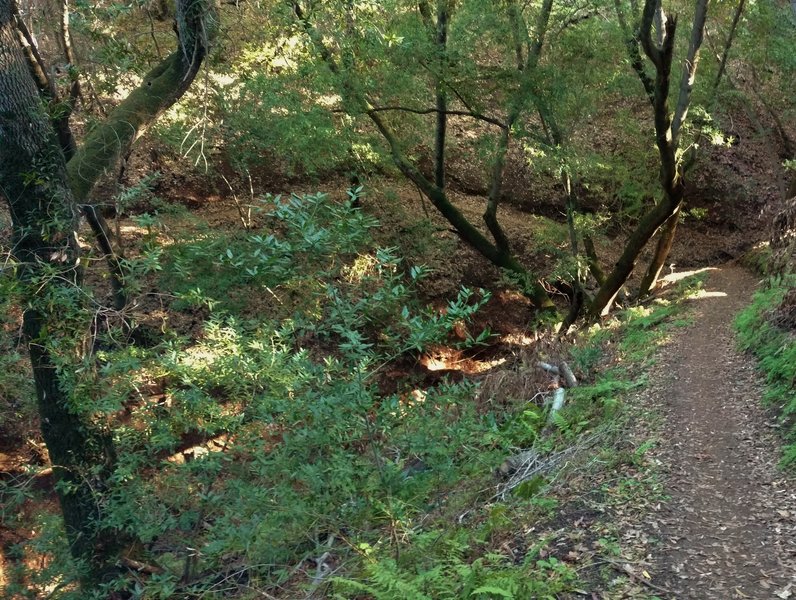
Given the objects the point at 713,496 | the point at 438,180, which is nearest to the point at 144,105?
the point at 713,496

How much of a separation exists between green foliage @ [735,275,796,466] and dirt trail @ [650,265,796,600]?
0.60 feet

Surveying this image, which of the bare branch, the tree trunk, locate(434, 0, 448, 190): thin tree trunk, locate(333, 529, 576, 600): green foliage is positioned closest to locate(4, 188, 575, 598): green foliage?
locate(333, 529, 576, 600): green foliage

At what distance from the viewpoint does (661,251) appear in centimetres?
1562

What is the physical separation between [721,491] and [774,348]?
3.27 m

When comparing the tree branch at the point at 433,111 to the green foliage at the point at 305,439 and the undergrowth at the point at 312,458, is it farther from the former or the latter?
the green foliage at the point at 305,439

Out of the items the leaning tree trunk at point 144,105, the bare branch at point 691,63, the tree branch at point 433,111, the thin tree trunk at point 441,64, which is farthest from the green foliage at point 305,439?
the bare branch at point 691,63

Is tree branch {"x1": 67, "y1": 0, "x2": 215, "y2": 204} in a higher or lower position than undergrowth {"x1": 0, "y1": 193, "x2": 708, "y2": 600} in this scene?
higher

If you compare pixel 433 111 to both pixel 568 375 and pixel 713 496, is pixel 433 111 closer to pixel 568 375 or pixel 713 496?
pixel 568 375

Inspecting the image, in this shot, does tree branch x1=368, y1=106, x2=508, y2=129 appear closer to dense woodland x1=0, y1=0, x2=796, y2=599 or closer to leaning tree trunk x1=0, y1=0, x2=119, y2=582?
dense woodland x1=0, y1=0, x2=796, y2=599

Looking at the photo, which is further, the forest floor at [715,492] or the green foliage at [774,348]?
the green foliage at [774,348]

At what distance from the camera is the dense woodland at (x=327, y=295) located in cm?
539

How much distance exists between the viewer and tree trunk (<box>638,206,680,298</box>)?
15.3 meters

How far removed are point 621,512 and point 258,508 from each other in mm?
3130

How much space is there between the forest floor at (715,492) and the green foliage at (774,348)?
0.17m
